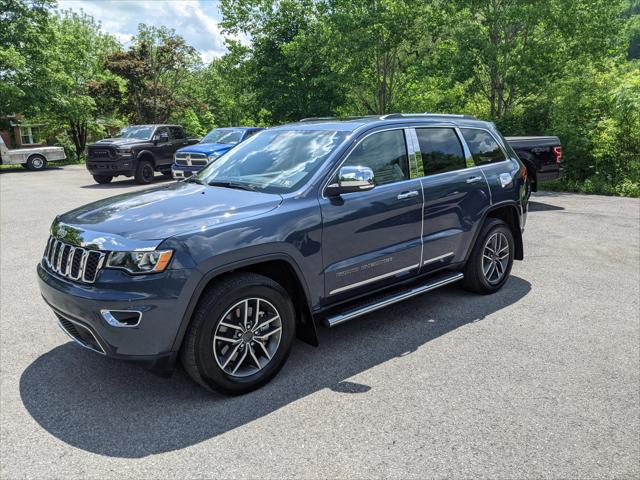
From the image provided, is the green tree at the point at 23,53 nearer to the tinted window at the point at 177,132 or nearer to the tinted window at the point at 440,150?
the tinted window at the point at 177,132

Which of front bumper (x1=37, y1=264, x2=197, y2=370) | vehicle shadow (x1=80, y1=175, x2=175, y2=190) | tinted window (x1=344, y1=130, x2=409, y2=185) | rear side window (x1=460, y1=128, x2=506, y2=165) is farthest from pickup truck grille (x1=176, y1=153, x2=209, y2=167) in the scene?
front bumper (x1=37, y1=264, x2=197, y2=370)

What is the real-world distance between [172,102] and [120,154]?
2247 centimetres

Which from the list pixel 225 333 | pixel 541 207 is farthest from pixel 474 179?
pixel 541 207

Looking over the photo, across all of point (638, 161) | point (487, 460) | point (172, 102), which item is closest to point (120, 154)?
point (638, 161)

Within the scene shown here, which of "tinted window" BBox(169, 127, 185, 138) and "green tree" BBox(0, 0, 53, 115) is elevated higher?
"green tree" BBox(0, 0, 53, 115)

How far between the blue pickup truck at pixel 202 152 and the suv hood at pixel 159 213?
35.0 ft

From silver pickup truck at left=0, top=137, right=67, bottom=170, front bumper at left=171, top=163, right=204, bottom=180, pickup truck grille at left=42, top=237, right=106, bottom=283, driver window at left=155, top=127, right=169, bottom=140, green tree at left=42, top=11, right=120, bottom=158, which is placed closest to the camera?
pickup truck grille at left=42, top=237, right=106, bottom=283

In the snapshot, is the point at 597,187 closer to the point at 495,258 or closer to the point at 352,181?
the point at 495,258

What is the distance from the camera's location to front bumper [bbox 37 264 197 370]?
305cm

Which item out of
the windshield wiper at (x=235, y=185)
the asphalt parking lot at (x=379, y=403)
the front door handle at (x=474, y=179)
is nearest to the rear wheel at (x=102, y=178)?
the asphalt parking lot at (x=379, y=403)

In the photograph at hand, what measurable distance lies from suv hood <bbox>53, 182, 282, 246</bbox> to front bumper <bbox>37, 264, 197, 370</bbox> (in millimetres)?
238

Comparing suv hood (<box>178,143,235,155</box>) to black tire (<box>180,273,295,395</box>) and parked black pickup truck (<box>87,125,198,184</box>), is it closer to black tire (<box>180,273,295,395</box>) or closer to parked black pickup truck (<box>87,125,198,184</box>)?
parked black pickup truck (<box>87,125,198,184</box>)

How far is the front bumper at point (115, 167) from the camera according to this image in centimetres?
1661

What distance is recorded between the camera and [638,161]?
42.5 ft
